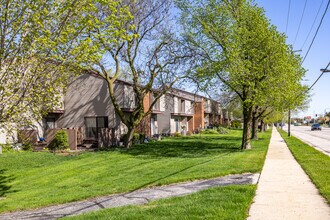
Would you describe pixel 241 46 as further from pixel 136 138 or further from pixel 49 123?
pixel 49 123

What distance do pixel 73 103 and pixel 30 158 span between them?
393 inches

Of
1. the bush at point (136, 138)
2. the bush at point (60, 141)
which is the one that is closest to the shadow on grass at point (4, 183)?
the bush at point (60, 141)

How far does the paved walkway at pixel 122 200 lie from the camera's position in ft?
29.5

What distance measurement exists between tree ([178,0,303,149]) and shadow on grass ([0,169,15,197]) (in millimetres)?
12488

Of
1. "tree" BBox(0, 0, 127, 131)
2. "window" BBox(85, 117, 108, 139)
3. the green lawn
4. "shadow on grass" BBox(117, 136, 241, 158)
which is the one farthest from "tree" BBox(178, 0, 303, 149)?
"tree" BBox(0, 0, 127, 131)

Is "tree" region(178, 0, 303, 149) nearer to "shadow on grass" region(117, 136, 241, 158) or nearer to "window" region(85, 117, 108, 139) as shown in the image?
"shadow on grass" region(117, 136, 241, 158)

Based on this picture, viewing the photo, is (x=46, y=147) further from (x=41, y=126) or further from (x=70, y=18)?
(x=70, y=18)

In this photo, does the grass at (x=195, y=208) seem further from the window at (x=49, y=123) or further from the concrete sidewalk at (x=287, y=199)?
the window at (x=49, y=123)

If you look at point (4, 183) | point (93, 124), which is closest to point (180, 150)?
point (93, 124)

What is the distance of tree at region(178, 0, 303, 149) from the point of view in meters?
21.0

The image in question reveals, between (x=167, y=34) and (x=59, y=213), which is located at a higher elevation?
(x=167, y=34)

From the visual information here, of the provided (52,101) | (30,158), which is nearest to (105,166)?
(30,158)

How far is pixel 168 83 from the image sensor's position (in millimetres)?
27500

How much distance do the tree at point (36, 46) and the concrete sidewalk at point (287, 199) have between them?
5.53m
